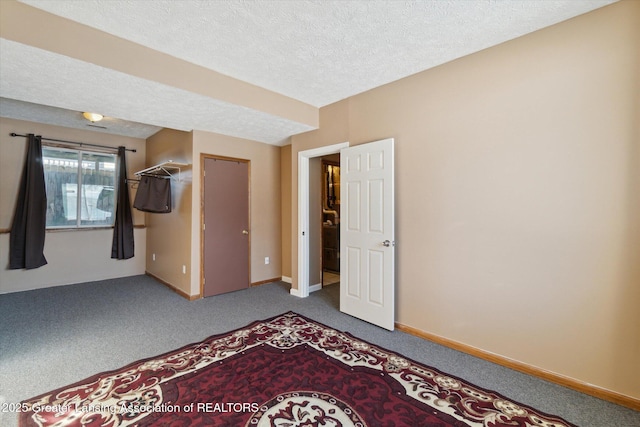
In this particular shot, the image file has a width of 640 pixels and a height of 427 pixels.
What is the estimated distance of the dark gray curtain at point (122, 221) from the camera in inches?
201

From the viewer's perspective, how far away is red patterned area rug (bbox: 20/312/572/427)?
1.70 m

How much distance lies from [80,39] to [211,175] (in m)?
2.22

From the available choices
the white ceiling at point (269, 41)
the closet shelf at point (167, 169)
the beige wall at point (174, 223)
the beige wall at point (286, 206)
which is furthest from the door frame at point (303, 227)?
the closet shelf at point (167, 169)

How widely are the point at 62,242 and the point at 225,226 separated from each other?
2.94 meters

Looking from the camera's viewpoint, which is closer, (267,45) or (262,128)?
(267,45)

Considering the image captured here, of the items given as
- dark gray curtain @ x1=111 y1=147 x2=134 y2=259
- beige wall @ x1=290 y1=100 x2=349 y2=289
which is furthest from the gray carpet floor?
beige wall @ x1=290 y1=100 x2=349 y2=289

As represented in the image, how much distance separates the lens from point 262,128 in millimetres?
3850

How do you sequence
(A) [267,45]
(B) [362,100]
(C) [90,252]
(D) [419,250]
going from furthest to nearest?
(C) [90,252], (B) [362,100], (D) [419,250], (A) [267,45]

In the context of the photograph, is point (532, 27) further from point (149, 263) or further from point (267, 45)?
point (149, 263)

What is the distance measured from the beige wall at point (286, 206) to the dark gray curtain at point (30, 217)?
12.4 feet

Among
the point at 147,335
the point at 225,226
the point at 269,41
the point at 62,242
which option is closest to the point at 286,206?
the point at 225,226

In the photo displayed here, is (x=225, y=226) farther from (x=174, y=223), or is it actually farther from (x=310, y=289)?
(x=310, y=289)

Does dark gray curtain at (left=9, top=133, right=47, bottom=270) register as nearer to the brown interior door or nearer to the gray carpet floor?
the gray carpet floor

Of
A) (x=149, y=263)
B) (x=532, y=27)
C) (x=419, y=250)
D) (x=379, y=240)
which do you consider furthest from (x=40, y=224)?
(x=532, y=27)
